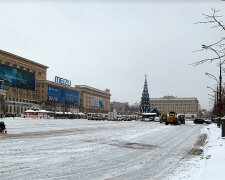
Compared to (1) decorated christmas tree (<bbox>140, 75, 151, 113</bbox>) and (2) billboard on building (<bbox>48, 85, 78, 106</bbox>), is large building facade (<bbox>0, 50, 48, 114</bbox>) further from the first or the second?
(1) decorated christmas tree (<bbox>140, 75, 151, 113</bbox>)

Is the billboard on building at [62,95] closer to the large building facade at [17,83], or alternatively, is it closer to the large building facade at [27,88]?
the large building facade at [27,88]

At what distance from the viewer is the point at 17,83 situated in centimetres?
12912

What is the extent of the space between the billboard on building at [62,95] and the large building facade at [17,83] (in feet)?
23.5

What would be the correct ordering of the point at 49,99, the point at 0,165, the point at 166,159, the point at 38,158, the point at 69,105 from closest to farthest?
the point at 0,165 → the point at 38,158 → the point at 166,159 → the point at 49,99 → the point at 69,105

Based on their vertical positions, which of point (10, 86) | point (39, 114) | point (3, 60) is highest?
point (3, 60)

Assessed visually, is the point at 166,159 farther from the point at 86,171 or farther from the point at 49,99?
the point at 49,99

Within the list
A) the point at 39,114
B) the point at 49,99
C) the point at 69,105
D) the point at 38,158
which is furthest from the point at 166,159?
the point at 69,105

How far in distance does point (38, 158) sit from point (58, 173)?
10.5 ft

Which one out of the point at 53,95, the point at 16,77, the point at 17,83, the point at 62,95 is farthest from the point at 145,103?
the point at 16,77

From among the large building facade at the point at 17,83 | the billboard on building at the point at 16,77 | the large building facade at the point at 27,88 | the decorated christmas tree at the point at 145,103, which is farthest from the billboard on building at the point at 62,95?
the decorated christmas tree at the point at 145,103

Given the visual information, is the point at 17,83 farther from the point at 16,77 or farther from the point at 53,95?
the point at 53,95

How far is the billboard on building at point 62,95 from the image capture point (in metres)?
154

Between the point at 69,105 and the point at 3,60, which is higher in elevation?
the point at 3,60

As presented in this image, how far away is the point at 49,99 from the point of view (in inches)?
5960
